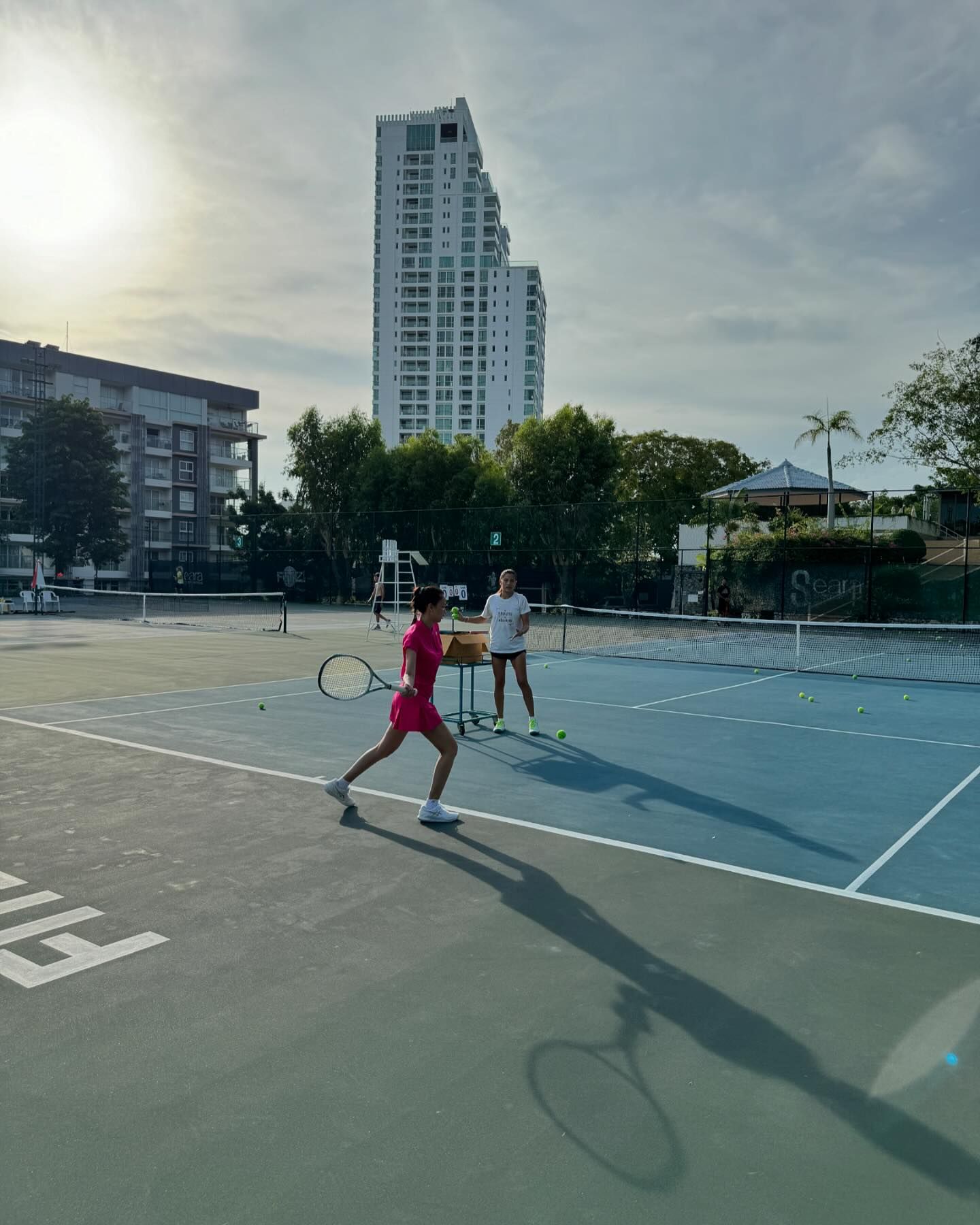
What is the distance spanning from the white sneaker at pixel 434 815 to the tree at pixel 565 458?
38185 millimetres

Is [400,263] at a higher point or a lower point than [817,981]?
higher

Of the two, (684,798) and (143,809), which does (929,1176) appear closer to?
(684,798)

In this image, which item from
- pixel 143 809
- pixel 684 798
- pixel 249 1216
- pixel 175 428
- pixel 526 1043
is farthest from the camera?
pixel 175 428

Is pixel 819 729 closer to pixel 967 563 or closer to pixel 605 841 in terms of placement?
pixel 605 841

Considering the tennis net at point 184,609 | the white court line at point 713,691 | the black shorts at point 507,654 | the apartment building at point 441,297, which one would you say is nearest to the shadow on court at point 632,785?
the black shorts at point 507,654

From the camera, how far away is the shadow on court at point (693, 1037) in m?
2.99

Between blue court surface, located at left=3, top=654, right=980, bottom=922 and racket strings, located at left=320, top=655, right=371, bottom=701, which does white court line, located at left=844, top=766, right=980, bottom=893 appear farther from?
racket strings, located at left=320, top=655, right=371, bottom=701

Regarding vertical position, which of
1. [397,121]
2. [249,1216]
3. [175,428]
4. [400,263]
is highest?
[397,121]

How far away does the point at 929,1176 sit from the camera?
293 centimetres

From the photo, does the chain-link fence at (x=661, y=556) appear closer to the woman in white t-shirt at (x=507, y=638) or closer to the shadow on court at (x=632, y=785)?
the woman in white t-shirt at (x=507, y=638)

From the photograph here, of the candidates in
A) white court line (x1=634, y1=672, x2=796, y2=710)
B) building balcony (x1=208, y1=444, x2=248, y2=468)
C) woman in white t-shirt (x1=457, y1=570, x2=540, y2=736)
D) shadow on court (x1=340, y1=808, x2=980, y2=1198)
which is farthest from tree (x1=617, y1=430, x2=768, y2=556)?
shadow on court (x1=340, y1=808, x2=980, y2=1198)

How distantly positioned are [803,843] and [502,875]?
7.32 ft

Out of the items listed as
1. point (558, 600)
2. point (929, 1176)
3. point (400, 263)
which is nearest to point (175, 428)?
point (558, 600)

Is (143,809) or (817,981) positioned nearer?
(817,981)
